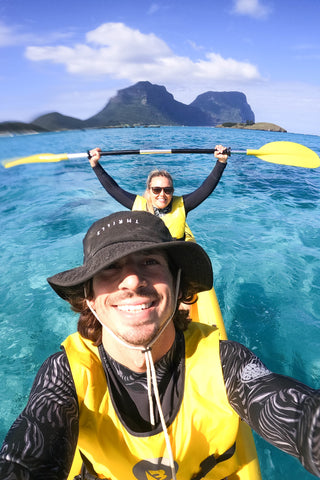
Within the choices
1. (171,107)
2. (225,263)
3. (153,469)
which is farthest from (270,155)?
(171,107)

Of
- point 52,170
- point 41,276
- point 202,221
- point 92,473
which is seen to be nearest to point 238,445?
point 92,473

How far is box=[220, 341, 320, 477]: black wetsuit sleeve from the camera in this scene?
923 millimetres

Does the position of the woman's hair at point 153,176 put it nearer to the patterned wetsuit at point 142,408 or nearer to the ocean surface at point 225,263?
the ocean surface at point 225,263

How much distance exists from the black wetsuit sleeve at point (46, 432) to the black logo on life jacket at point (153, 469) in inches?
13.7

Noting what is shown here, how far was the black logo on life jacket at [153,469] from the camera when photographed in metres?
1.25

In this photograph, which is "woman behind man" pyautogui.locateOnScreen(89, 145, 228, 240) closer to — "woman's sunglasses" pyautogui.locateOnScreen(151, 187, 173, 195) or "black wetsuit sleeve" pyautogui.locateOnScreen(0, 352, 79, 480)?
"woman's sunglasses" pyautogui.locateOnScreen(151, 187, 173, 195)

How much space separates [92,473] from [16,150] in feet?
81.3

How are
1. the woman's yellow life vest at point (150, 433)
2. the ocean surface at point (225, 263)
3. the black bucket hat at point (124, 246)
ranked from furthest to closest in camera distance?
the ocean surface at point (225, 263) → the woman's yellow life vest at point (150, 433) → the black bucket hat at point (124, 246)

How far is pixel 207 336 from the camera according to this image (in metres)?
1.39

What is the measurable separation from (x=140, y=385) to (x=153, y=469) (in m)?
0.42

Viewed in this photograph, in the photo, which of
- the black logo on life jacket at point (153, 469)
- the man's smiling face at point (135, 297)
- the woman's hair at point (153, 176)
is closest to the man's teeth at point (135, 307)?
the man's smiling face at point (135, 297)

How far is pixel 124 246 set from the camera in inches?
42.0

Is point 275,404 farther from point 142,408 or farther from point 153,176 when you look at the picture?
point 153,176

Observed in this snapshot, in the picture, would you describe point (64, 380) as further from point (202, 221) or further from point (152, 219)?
point (202, 221)
